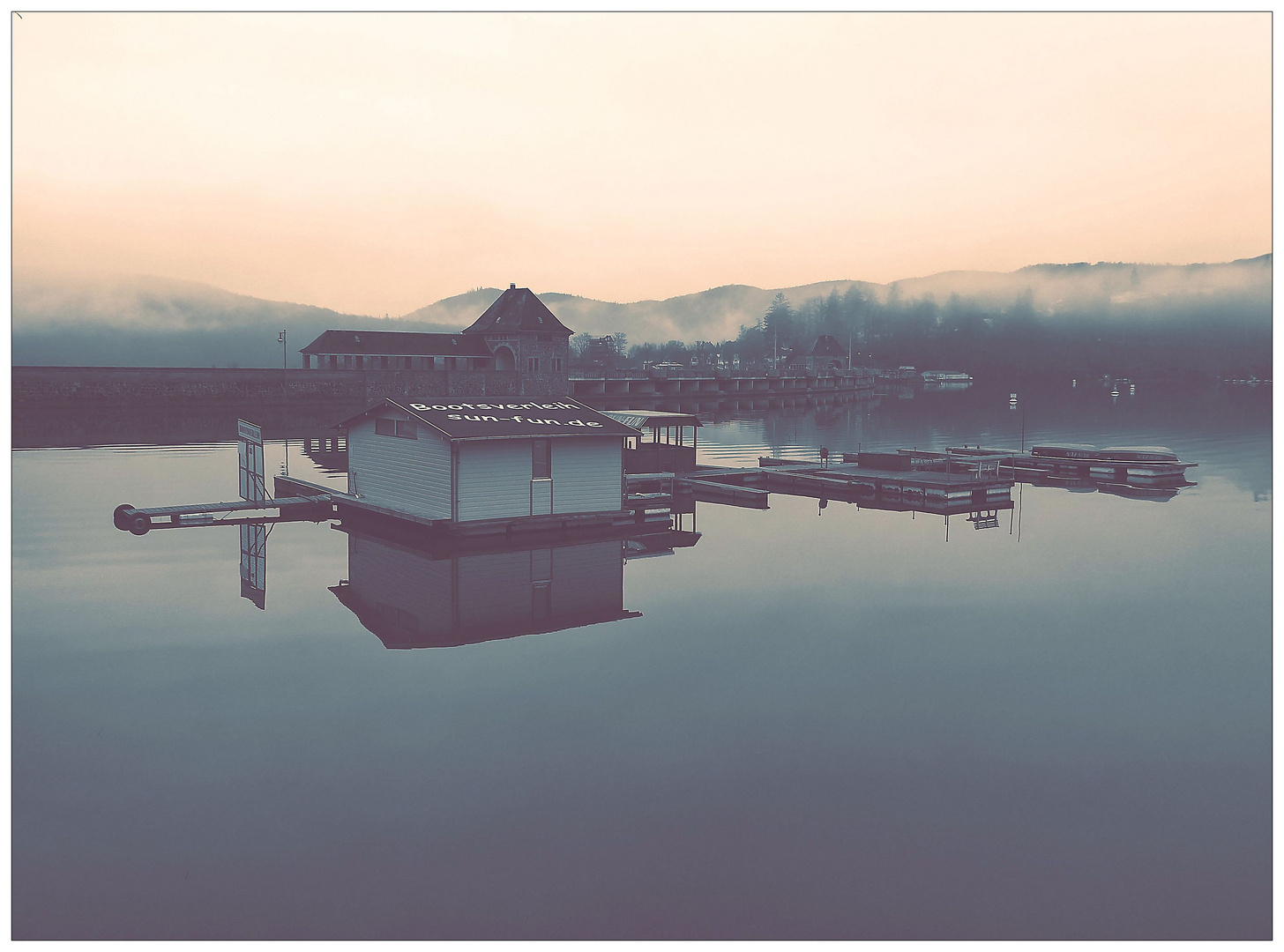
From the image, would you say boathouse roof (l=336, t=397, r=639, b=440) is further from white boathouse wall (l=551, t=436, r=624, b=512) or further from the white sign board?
the white sign board

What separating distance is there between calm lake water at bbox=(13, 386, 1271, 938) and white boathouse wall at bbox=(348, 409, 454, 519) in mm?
2425

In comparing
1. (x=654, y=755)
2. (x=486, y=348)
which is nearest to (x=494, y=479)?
(x=654, y=755)

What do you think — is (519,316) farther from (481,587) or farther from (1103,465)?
(481,587)

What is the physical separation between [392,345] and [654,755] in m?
111

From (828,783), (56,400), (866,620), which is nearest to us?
(828,783)

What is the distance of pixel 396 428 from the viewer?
33250 millimetres

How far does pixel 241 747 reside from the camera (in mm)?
14953

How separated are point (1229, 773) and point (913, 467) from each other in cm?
3856

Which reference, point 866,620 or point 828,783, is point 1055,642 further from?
point 828,783

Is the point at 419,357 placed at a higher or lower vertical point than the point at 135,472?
higher

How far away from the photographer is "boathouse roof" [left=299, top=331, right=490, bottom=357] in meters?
119

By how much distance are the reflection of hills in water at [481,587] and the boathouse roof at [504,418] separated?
10.8 ft

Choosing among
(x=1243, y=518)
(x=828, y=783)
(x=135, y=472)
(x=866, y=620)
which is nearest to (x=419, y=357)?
(x=135, y=472)

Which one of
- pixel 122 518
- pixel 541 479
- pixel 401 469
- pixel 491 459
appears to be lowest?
pixel 122 518
